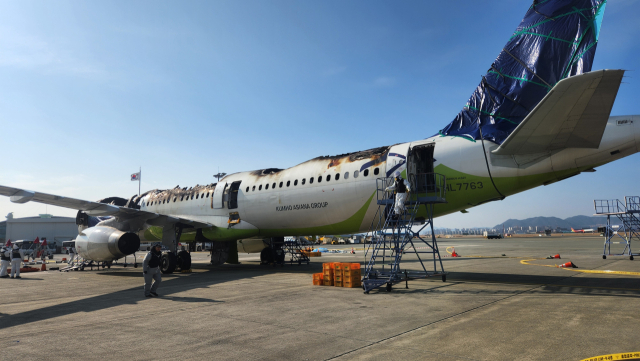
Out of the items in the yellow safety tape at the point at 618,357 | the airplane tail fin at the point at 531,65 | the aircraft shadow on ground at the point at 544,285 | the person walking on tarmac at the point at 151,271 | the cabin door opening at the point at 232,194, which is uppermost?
the airplane tail fin at the point at 531,65

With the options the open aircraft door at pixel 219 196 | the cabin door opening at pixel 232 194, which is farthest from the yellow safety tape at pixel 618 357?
the open aircraft door at pixel 219 196

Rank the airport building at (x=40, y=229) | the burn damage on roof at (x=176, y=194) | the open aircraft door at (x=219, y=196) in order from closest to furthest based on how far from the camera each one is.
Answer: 1. the open aircraft door at (x=219, y=196)
2. the burn damage on roof at (x=176, y=194)
3. the airport building at (x=40, y=229)

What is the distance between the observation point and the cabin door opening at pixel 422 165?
44.0ft

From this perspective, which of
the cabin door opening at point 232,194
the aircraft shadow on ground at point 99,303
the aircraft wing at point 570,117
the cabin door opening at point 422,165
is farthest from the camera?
the cabin door opening at point 232,194

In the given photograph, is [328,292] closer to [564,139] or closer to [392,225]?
[392,225]

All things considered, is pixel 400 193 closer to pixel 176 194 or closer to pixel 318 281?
pixel 318 281

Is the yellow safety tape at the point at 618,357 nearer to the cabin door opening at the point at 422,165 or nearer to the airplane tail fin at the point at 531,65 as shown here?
the airplane tail fin at the point at 531,65

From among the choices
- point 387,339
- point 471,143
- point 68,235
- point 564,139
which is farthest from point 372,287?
point 68,235

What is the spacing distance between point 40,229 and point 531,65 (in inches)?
3305

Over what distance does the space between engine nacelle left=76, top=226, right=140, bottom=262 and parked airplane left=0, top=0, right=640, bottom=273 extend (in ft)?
0.16

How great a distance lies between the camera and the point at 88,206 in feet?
55.5

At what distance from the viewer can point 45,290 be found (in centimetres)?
1346

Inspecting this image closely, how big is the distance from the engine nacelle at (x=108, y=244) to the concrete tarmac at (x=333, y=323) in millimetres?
5936

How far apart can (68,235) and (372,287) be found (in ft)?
259
